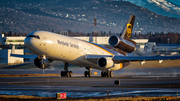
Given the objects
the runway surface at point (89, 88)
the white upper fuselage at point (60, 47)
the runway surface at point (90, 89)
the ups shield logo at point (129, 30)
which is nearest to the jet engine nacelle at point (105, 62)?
the white upper fuselage at point (60, 47)

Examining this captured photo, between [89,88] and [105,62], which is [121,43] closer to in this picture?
[105,62]

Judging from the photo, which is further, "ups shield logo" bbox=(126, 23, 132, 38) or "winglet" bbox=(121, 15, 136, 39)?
"ups shield logo" bbox=(126, 23, 132, 38)

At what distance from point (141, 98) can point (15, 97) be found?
1048 cm

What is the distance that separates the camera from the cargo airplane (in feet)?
145

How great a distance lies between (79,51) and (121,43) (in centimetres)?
1124

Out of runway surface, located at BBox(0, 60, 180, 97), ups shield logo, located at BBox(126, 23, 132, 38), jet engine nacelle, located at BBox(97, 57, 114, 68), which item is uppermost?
ups shield logo, located at BBox(126, 23, 132, 38)

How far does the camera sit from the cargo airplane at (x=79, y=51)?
145 feet

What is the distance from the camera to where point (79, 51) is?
167 feet

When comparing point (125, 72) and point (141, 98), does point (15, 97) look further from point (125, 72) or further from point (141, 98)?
point (125, 72)

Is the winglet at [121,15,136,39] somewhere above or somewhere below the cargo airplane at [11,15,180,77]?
above

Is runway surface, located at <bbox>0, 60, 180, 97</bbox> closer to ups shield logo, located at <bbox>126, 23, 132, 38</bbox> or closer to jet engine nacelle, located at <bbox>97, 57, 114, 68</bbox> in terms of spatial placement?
jet engine nacelle, located at <bbox>97, 57, 114, 68</bbox>

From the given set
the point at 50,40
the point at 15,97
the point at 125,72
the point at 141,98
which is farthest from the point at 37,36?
the point at 125,72

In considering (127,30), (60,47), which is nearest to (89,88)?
(60,47)

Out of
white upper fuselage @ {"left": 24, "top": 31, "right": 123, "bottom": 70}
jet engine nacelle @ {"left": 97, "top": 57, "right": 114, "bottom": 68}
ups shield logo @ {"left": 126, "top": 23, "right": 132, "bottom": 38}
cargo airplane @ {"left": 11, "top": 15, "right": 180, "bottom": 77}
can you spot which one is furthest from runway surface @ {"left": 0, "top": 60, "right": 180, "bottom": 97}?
ups shield logo @ {"left": 126, "top": 23, "right": 132, "bottom": 38}
